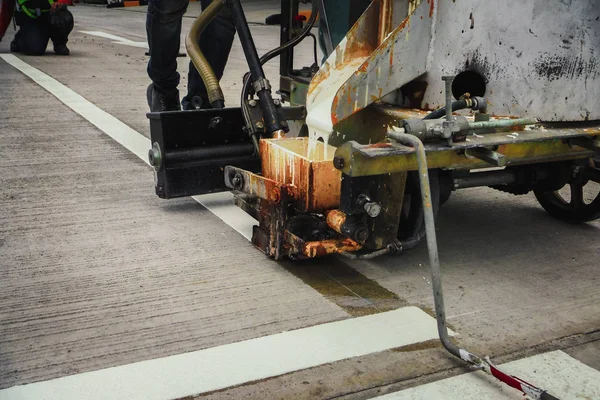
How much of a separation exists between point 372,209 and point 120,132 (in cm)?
350

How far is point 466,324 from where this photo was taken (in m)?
2.72

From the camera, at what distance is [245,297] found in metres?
2.91

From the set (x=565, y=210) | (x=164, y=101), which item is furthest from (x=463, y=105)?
(x=164, y=101)

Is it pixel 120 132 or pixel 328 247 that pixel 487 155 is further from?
pixel 120 132

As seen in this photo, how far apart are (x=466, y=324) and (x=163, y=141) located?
5.73ft

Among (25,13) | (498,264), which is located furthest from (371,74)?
(25,13)

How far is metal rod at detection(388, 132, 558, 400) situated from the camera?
2.21 meters

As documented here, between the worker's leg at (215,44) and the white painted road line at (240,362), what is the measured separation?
Result: 2.40m

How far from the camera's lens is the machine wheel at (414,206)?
3.01 metres

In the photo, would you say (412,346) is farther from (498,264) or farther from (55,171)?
(55,171)

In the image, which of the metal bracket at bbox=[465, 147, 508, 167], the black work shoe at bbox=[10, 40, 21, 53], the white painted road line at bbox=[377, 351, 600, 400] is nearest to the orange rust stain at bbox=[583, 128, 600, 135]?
the metal bracket at bbox=[465, 147, 508, 167]

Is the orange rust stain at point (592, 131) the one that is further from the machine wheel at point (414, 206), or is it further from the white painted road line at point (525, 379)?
the white painted road line at point (525, 379)

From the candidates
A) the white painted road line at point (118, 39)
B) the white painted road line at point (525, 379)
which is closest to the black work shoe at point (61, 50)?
the white painted road line at point (118, 39)

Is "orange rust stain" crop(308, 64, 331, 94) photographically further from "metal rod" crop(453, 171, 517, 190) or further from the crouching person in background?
the crouching person in background
